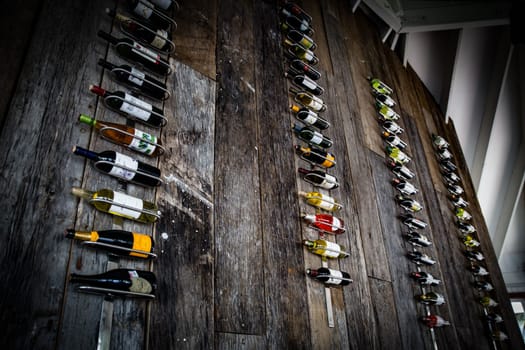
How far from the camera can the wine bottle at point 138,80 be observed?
142 cm

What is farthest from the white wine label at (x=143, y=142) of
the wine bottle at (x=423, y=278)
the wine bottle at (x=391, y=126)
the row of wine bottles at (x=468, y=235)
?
the row of wine bottles at (x=468, y=235)

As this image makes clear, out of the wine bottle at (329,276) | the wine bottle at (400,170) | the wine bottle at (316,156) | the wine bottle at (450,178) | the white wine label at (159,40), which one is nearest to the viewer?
the white wine label at (159,40)

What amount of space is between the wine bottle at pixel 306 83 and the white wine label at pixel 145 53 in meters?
0.92

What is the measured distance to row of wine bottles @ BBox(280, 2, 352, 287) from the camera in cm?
187

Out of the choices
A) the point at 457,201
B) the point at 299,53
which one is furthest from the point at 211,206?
the point at 457,201

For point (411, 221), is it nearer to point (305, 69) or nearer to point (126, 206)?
point (305, 69)

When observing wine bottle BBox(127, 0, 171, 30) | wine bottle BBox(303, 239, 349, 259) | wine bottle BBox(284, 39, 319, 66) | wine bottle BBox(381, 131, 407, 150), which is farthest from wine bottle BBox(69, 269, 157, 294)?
wine bottle BBox(381, 131, 407, 150)

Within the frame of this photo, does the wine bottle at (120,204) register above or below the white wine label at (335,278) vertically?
above

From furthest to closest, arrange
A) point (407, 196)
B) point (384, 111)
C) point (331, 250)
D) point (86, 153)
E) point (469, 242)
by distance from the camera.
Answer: point (469, 242)
point (384, 111)
point (407, 196)
point (331, 250)
point (86, 153)

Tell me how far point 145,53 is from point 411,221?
81.1 inches

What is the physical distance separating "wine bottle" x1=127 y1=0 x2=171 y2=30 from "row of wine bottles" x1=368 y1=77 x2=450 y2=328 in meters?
1.88

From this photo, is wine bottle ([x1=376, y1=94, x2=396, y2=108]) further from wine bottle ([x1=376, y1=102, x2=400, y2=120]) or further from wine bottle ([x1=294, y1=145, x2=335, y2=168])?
wine bottle ([x1=294, y1=145, x2=335, y2=168])

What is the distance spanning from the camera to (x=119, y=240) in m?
1.19

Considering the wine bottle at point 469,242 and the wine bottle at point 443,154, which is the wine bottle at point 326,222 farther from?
the wine bottle at point 443,154
